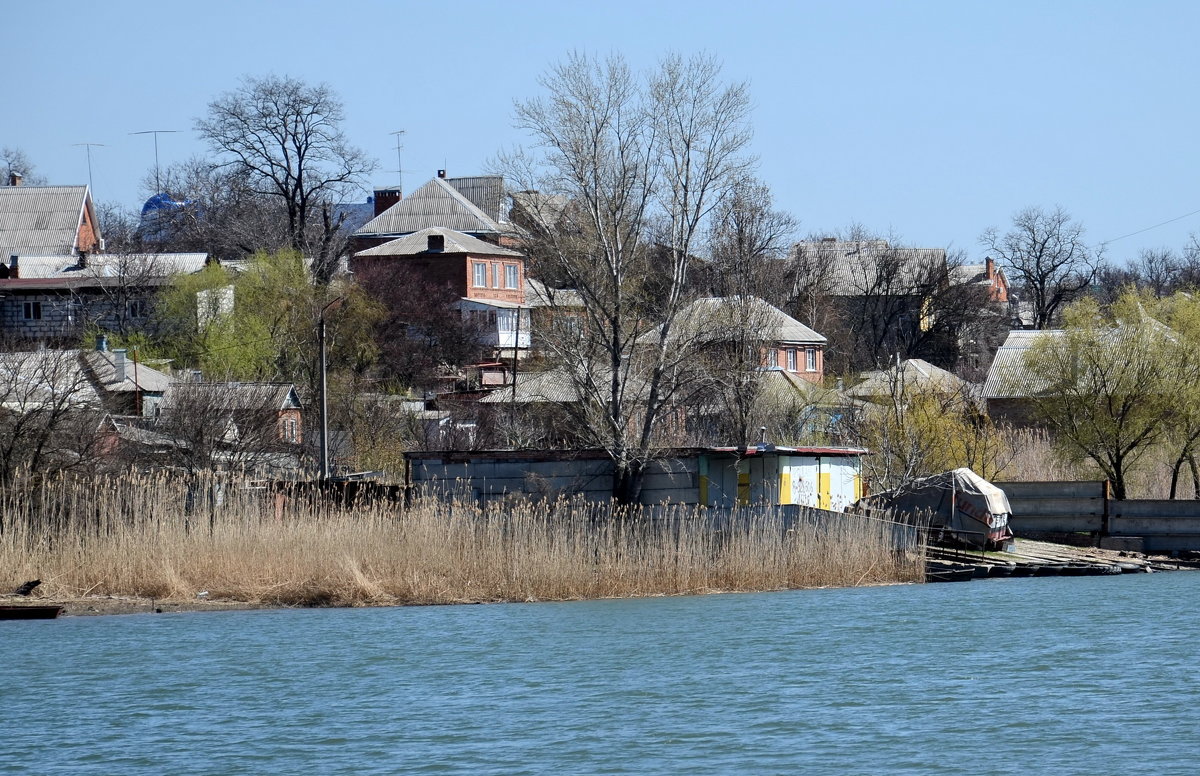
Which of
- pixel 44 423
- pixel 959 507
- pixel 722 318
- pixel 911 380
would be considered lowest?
pixel 959 507

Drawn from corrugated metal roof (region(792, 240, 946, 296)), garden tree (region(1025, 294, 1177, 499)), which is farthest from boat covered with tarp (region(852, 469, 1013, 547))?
corrugated metal roof (region(792, 240, 946, 296))

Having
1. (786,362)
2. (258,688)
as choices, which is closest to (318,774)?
(258,688)

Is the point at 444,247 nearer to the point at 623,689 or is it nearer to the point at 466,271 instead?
the point at 466,271

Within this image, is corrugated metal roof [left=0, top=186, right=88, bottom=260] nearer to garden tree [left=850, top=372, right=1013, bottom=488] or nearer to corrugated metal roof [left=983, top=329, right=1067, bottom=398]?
corrugated metal roof [left=983, top=329, right=1067, bottom=398]

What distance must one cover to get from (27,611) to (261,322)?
3973 cm

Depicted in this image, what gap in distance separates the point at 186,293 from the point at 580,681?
51746 millimetres

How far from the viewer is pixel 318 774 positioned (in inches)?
696

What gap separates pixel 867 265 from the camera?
113 meters

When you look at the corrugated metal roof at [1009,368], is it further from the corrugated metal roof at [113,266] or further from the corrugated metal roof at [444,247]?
the corrugated metal roof at [113,266]

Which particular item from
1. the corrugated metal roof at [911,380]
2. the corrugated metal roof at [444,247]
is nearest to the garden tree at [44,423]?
the corrugated metal roof at [911,380]

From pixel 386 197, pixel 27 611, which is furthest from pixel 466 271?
pixel 27 611

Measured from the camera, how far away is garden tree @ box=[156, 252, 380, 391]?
222 feet

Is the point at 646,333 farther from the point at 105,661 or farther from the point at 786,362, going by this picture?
the point at 786,362

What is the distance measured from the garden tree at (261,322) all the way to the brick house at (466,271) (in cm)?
845
